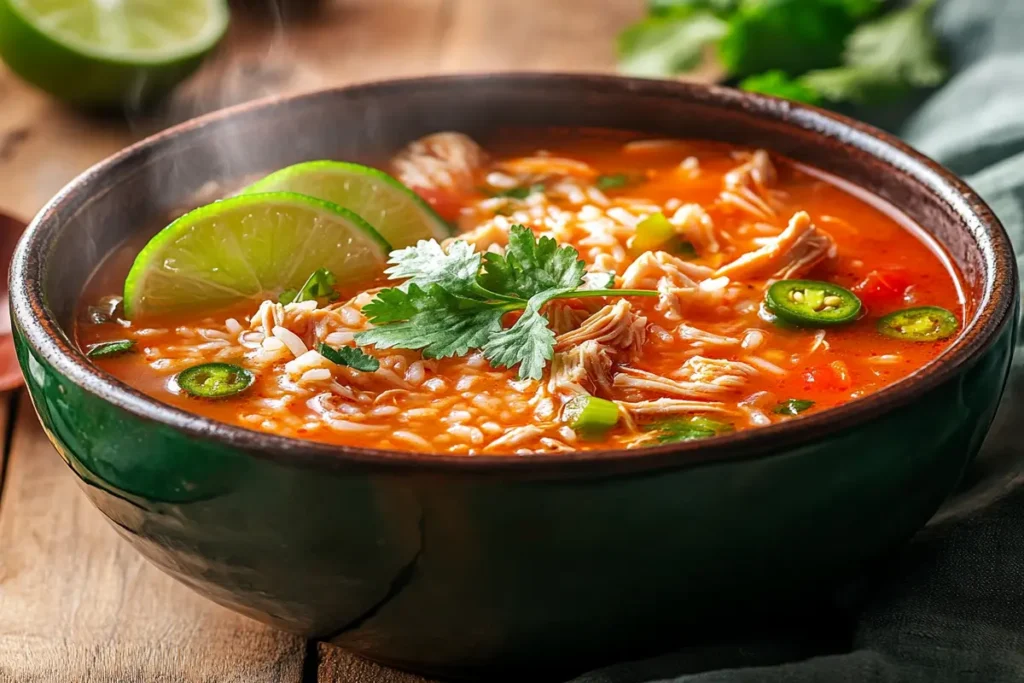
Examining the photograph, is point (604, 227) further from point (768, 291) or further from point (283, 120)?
point (283, 120)

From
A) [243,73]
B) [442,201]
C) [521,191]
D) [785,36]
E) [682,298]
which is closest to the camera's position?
[682,298]

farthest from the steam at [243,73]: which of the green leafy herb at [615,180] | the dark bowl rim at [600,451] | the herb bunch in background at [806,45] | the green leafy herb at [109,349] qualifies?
the green leafy herb at [109,349]

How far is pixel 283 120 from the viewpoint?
407cm

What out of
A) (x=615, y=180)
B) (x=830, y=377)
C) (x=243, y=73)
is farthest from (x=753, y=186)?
(x=243, y=73)

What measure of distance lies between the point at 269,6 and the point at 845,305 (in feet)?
14.9

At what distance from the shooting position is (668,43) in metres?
5.57

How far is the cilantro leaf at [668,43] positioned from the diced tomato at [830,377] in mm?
2608

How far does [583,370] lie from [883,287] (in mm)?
970

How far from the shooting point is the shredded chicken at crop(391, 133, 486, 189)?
4035mm

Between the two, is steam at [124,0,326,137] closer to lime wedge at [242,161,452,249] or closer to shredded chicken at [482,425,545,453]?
lime wedge at [242,161,452,249]

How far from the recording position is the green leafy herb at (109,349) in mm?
3143

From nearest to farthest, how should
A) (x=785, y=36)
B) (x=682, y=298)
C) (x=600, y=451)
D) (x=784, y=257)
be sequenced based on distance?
(x=600, y=451) < (x=682, y=298) < (x=784, y=257) < (x=785, y=36)

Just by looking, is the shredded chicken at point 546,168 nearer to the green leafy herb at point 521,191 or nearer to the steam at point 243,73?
the green leafy herb at point 521,191

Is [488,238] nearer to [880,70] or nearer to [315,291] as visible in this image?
[315,291]
